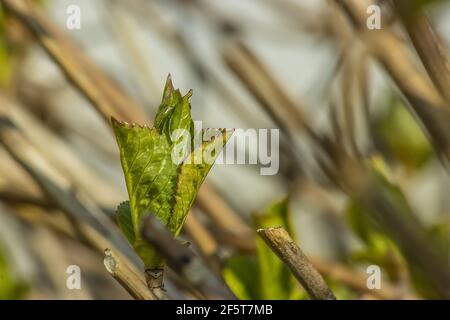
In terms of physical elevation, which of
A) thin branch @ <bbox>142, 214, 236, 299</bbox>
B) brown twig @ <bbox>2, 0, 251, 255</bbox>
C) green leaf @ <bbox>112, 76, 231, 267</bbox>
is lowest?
thin branch @ <bbox>142, 214, 236, 299</bbox>

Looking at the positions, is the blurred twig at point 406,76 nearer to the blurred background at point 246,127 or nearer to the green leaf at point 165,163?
the blurred background at point 246,127

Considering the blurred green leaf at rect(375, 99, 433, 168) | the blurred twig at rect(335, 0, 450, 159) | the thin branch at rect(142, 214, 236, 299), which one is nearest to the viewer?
the thin branch at rect(142, 214, 236, 299)

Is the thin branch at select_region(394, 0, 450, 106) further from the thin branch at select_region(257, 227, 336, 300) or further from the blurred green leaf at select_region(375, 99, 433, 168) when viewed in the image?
the blurred green leaf at select_region(375, 99, 433, 168)

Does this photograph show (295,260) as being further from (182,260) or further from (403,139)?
(403,139)

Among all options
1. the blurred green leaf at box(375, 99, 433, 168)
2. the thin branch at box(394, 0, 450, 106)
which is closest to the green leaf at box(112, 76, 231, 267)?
the thin branch at box(394, 0, 450, 106)

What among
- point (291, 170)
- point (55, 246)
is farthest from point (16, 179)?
point (291, 170)

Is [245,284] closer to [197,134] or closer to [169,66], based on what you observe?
[197,134]

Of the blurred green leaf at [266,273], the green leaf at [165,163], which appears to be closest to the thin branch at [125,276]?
the green leaf at [165,163]
